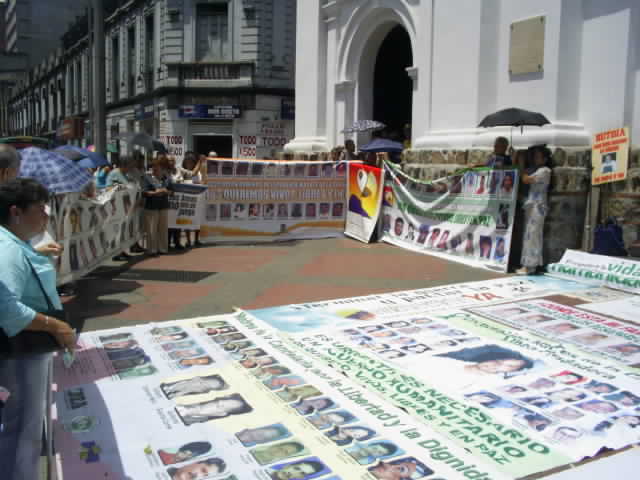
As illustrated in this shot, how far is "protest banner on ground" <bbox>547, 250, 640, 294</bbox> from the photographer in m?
7.21

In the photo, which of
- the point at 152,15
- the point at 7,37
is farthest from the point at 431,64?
the point at 7,37

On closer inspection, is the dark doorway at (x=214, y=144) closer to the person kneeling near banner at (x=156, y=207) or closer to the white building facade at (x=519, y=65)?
the white building facade at (x=519, y=65)

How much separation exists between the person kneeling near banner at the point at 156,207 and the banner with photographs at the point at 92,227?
0.62 ft

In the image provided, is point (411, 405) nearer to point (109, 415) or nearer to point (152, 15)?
point (109, 415)

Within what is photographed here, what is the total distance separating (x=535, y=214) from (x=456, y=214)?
145 cm

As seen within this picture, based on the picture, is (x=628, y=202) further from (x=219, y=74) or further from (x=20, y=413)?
(x=219, y=74)

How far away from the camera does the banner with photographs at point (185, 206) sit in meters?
10.7

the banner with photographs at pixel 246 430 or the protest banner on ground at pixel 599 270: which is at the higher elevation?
the protest banner on ground at pixel 599 270

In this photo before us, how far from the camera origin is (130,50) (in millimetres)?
35406

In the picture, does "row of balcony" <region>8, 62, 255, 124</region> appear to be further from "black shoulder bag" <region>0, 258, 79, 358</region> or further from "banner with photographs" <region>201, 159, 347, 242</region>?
"black shoulder bag" <region>0, 258, 79, 358</region>

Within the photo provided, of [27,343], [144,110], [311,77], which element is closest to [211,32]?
[144,110]

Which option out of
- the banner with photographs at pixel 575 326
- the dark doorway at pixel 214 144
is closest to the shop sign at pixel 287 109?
the dark doorway at pixel 214 144

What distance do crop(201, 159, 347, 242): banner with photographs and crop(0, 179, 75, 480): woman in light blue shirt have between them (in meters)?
8.86

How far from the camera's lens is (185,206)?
10844 mm
